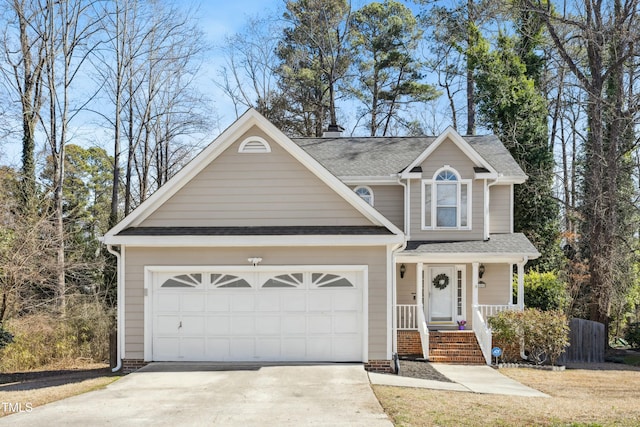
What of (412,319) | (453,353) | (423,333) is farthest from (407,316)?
(453,353)

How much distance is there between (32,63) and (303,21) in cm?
1573

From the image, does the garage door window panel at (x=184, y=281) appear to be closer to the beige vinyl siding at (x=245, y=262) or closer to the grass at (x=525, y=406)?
the beige vinyl siding at (x=245, y=262)

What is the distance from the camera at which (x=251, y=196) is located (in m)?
14.2

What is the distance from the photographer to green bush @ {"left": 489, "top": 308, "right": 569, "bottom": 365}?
52.5ft

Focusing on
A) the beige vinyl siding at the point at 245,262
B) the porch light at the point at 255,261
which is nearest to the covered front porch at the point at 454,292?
the beige vinyl siding at the point at 245,262

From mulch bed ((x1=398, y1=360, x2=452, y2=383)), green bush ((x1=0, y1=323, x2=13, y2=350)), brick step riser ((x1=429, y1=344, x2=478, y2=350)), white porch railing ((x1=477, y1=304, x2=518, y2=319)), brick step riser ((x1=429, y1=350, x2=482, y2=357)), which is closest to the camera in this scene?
mulch bed ((x1=398, y1=360, x2=452, y2=383))

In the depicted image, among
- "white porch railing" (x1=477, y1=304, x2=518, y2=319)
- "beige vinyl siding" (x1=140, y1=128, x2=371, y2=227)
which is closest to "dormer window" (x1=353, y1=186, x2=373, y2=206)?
"white porch railing" (x1=477, y1=304, x2=518, y2=319)

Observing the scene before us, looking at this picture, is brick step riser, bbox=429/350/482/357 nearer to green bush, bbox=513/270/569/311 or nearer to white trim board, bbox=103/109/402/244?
green bush, bbox=513/270/569/311

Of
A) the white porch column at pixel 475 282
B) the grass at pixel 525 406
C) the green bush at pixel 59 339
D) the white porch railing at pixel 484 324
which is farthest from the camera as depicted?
the white porch column at pixel 475 282

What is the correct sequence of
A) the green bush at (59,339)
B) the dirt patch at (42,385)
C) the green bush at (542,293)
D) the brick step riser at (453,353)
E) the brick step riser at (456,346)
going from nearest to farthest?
1. the dirt patch at (42,385)
2. the brick step riser at (453,353)
3. the brick step riser at (456,346)
4. the green bush at (59,339)
5. the green bush at (542,293)

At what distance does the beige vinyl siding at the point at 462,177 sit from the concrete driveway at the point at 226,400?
22.4 ft

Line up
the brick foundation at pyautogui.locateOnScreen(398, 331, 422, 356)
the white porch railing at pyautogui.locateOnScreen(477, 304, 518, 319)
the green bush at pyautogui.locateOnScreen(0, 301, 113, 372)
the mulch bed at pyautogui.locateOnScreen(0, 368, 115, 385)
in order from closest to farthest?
the mulch bed at pyautogui.locateOnScreen(0, 368, 115, 385) < the brick foundation at pyautogui.locateOnScreen(398, 331, 422, 356) < the white porch railing at pyautogui.locateOnScreen(477, 304, 518, 319) < the green bush at pyautogui.locateOnScreen(0, 301, 113, 372)

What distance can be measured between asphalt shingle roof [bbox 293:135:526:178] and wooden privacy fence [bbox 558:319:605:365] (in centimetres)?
528

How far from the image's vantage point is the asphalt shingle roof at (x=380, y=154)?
19781mm
